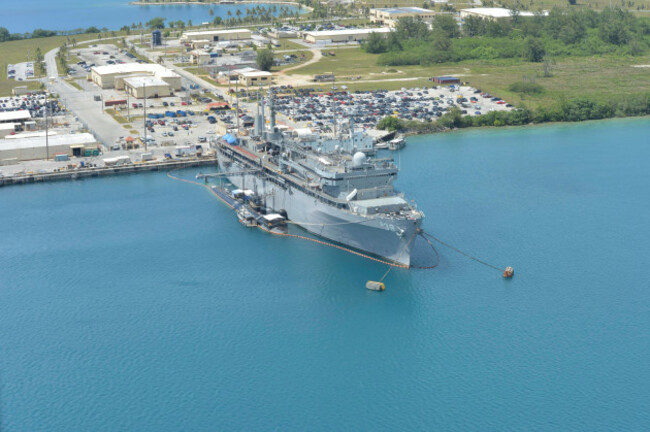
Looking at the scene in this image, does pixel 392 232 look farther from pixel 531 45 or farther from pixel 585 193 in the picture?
pixel 531 45

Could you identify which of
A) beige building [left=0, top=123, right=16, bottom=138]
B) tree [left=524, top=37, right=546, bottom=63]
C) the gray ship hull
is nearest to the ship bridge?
the gray ship hull

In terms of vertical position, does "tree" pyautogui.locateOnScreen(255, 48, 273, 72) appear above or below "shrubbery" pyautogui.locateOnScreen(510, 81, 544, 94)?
above

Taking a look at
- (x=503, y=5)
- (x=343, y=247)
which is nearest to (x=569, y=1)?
(x=503, y=5)

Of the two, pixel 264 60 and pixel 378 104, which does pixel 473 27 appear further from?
pixel 378 104

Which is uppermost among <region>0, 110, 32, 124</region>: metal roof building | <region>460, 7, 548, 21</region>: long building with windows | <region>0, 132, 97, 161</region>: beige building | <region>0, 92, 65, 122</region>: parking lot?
<region>460, 7, 548, 21</region>: long building with windows

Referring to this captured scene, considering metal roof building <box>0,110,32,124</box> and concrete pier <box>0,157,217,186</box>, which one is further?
metal roof building <box>0,110,32,124</box>

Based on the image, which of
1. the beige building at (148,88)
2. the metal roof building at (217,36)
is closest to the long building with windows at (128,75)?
the beige building at (148,88)

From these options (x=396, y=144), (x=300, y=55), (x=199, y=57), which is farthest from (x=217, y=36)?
(x=396, y=144)

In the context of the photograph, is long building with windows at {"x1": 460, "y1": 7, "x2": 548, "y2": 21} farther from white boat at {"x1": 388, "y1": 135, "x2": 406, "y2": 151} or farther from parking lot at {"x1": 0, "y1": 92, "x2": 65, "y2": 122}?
parking lot at {"x1": 0, "y1": 92, "x2": 65, "y2": 122}

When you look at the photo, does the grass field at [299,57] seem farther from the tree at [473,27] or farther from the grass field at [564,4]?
the grass field at [564,4]
